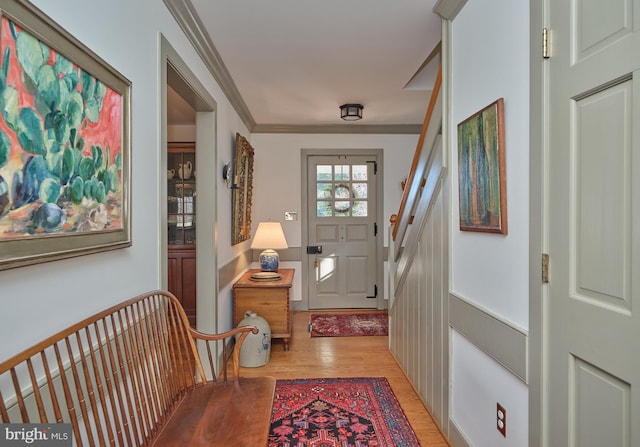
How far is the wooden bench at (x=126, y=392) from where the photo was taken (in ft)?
3.41

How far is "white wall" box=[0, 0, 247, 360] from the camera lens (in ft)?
3.41

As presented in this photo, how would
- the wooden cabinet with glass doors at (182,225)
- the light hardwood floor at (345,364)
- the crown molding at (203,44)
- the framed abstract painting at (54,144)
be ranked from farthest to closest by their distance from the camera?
1. the wooden cabinet with glass doors at (182,225)
2. the light hardwood floor at (345,364)
3. the crown molding at (203,44)
4. the framed abstract painting at (54,144)

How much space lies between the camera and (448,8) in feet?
6.93

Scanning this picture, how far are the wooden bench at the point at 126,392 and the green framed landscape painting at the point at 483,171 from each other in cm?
122

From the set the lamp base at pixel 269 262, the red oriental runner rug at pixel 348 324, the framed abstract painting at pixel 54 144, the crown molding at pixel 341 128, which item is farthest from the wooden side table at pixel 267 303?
the crown molding at pixel 341 128

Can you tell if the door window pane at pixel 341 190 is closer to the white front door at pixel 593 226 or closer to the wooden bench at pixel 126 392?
the wooden bench at pixel 126 392

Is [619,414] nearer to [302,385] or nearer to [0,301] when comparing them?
[0,301]

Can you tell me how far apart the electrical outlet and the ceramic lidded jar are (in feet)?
6.80

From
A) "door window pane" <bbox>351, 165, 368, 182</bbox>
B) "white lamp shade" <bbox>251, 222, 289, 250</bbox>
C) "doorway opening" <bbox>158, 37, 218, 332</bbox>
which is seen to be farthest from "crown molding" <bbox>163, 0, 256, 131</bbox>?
"door window pane" <bbox>351, 165, 368, 182</bbox>

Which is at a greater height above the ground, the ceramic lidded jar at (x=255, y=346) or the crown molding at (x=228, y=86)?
the crown molding at (x=228, y=86)

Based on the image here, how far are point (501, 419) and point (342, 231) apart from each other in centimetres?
376

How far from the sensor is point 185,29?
2.33 metres

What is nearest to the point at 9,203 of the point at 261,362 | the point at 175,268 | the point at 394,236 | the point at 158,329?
the point at 158,329

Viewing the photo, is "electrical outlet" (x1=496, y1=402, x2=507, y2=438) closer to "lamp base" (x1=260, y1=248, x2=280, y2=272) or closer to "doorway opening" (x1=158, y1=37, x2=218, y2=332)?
"doorway opening" (x1=158, y1=37, x2=218, y2=332)
